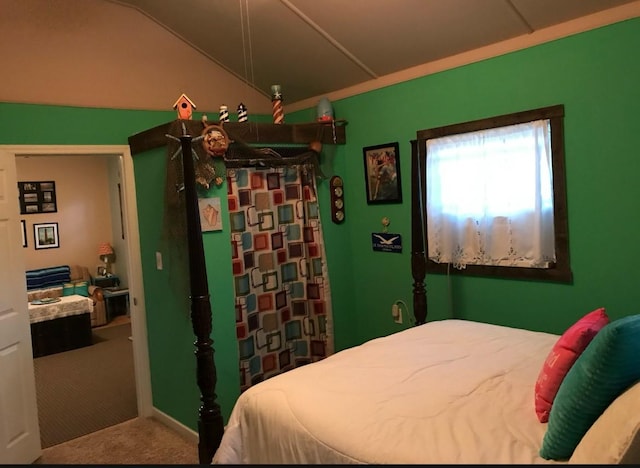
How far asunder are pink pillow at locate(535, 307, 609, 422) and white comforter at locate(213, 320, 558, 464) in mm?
65

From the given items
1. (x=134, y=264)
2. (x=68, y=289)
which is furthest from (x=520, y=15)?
(x=68, y=289)

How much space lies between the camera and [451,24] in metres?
3.08

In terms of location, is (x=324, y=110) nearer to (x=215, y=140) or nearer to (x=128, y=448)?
(x=215, y=140)

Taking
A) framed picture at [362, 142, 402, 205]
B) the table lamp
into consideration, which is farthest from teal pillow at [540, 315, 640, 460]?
the table lamp

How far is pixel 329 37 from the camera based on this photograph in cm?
350

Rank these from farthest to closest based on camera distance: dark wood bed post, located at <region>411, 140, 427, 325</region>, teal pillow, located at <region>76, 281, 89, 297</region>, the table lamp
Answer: the table lamp → teal pillow, located at <region>76, 281, 89, 297</region> → dark wood bed post, located at <region>411, 140, 427, 325</region>

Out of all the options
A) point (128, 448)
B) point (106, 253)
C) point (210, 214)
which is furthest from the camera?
point (106, 253)

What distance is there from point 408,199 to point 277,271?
1055 mm

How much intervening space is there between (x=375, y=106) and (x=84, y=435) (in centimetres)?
314

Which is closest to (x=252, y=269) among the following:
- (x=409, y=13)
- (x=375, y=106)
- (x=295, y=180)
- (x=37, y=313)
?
(x=295, y=180)

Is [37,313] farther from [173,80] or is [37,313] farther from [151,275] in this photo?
[173,80]

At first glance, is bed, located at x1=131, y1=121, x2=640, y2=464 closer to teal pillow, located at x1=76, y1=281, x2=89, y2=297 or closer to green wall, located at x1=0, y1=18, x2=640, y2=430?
green wall, located at x1=0, y1=18, x2=640, y2=430

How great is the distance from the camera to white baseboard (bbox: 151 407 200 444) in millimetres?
3570

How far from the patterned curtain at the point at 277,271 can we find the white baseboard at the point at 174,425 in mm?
461
